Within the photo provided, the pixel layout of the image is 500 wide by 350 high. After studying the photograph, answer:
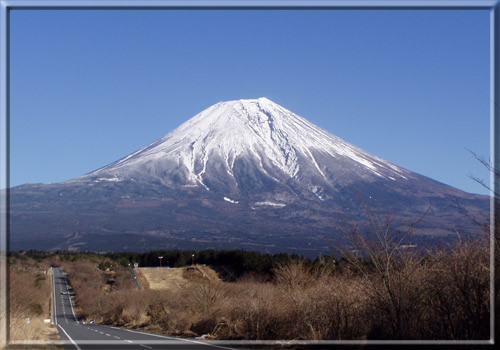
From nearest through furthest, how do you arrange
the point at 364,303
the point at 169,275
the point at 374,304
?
the point at 374,304 < the point at 364,303 < the point at 169,275

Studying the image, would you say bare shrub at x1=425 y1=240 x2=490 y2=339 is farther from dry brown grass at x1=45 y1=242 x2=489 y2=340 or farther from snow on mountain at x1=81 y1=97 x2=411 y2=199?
snow on mountain at x1=81 y1=97 x2=411 y2=199

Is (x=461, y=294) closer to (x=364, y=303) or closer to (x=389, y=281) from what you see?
(x=389, y=281)

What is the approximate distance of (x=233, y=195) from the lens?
78750mm

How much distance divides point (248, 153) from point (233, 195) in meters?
19.4

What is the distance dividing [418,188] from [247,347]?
44.6m

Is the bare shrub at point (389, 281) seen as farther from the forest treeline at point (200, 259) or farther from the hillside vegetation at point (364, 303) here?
the forest treeline at point (200, 259)

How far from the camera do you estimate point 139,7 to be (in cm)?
543

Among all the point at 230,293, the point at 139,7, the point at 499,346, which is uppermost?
the point at 139,7

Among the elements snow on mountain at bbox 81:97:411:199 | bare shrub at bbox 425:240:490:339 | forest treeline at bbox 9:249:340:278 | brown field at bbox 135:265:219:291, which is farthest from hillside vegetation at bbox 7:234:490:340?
snow on mountain at bbox 81:97:411:199

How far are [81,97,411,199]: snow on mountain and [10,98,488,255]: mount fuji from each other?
202 mm

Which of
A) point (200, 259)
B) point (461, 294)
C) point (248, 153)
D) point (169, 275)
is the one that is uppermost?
point (248, 153)

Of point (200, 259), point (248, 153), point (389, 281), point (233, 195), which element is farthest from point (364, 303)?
point (248, 153)

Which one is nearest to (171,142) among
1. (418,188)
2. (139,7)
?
(418,188)

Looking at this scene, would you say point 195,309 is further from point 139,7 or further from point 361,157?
point 361,157
